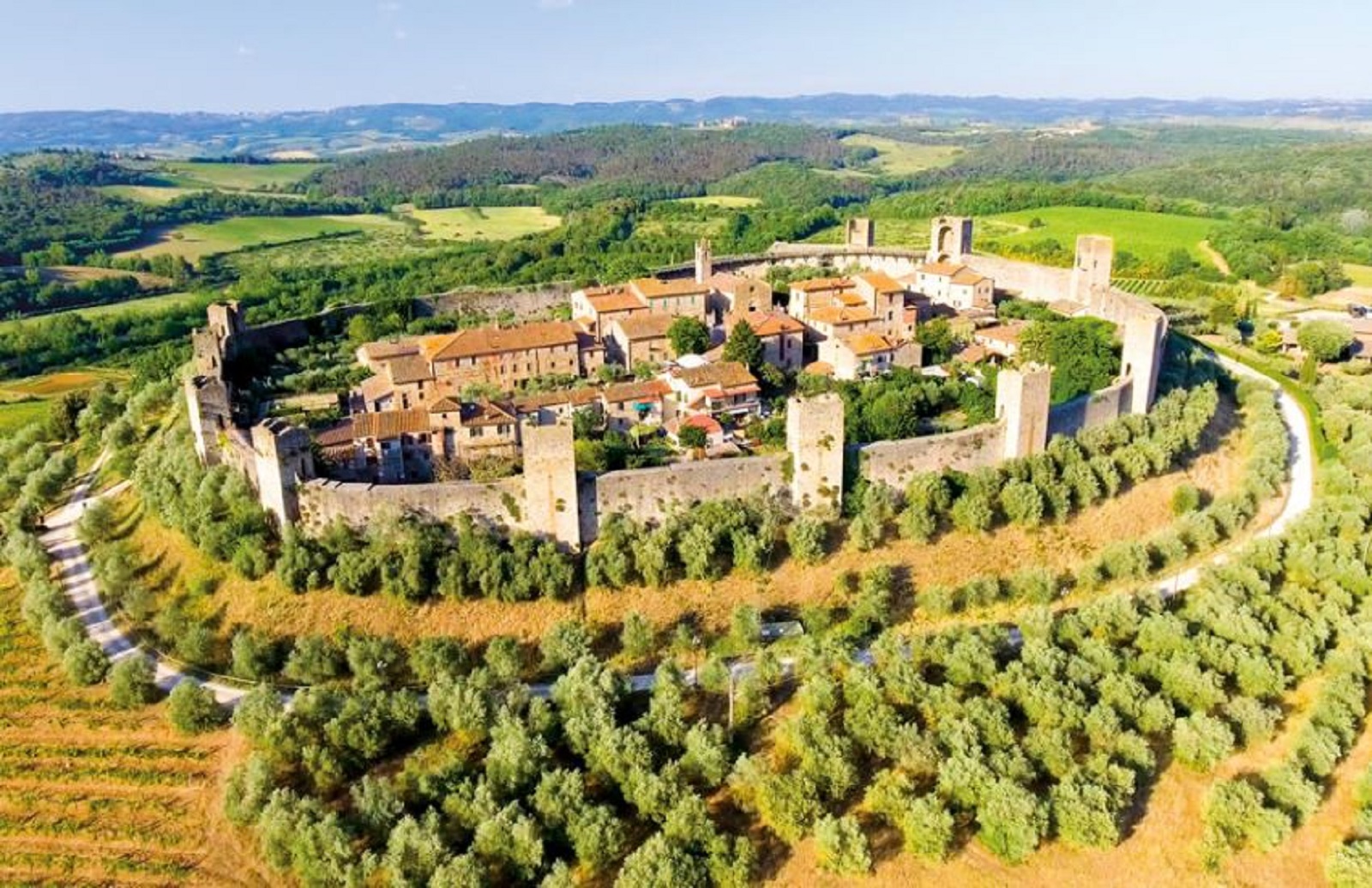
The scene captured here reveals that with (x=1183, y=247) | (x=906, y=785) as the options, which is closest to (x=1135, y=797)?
(x=906, y=785)

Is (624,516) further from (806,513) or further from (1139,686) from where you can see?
(1139,686)

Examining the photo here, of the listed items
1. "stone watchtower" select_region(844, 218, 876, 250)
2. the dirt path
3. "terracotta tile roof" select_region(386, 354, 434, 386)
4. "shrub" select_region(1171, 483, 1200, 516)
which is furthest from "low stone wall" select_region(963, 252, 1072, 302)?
"terracotta tile roof" select_region(386, 354, 434, 386)

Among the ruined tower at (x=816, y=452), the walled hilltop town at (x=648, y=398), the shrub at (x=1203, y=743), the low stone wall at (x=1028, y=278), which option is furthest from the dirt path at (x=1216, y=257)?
the shrub at (x=1203, y=743)

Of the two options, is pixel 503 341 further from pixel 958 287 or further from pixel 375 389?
pixel 958 287

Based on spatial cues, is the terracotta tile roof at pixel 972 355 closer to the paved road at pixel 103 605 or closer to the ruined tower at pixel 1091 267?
the ruined tower at pixel 1091 267

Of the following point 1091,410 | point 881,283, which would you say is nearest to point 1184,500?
point 1091,410

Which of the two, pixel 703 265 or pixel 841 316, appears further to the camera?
pixel 703 265
